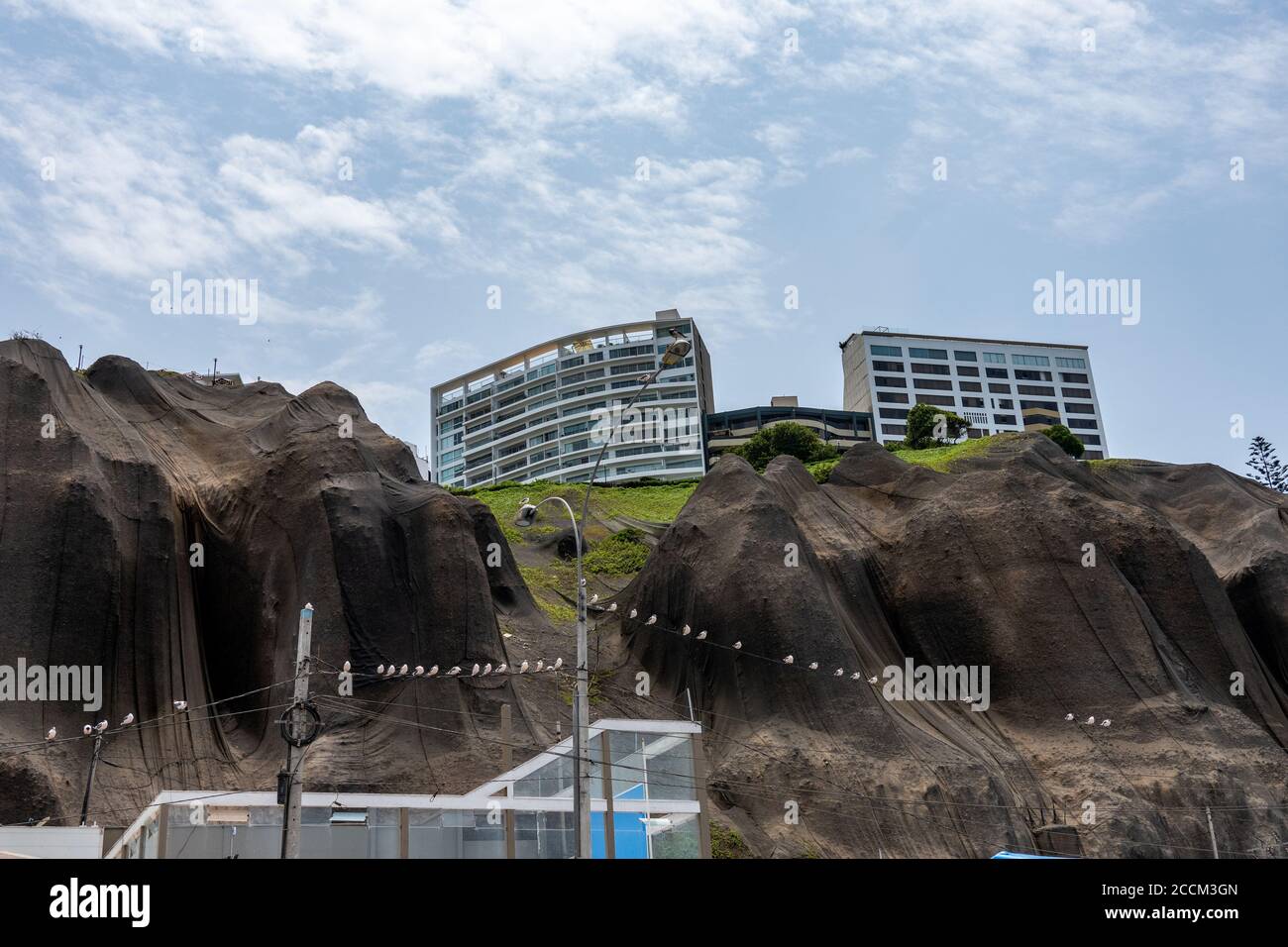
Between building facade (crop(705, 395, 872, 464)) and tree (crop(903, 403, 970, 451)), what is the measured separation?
26.7 meters

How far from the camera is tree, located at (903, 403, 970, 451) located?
95.9 metres

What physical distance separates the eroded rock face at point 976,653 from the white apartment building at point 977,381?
85.0 m

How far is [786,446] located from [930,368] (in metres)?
56.5

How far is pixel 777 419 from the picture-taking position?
129125 mm

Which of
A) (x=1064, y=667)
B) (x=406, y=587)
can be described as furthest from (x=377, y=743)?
(x=1064, y=667)

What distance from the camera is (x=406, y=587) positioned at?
3906 centimetres

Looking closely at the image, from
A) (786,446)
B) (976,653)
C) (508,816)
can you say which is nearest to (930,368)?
(786,446)


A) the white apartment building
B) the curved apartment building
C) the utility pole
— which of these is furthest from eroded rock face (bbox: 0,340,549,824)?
the white apartment building

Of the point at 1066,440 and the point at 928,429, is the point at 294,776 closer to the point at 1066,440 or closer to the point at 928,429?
the point at 1066,440

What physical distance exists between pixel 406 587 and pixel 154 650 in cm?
746

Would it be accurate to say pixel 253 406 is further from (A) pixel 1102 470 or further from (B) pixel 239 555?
(A) pixel 1102 470

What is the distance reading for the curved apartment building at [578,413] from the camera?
427 feet
